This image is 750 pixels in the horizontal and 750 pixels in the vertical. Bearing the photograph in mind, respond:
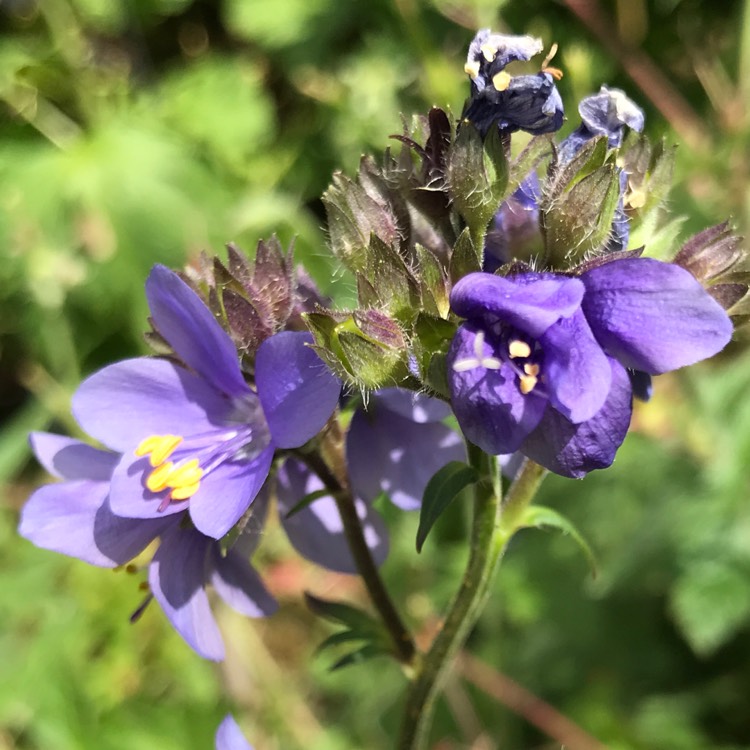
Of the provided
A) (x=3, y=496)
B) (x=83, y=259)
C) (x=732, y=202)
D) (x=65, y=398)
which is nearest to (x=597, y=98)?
(x=732, y=202)

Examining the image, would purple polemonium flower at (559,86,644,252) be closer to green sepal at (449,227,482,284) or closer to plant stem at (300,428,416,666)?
green sepal at (449,227,482,284)

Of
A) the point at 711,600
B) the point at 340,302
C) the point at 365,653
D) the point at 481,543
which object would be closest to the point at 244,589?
the point at 365,653

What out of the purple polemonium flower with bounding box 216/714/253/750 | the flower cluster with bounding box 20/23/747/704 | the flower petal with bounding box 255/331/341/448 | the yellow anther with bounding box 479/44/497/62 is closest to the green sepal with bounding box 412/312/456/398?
the flower cluster with bounding box 20/23/747/704

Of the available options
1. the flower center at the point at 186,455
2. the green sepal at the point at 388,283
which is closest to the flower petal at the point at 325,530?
the flower center at the point at 186,455

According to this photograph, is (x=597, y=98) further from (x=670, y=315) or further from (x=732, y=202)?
(x=732, y=202)

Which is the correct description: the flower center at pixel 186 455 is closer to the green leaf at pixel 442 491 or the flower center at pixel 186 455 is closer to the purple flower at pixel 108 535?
the purple flower at pixel 108 535
